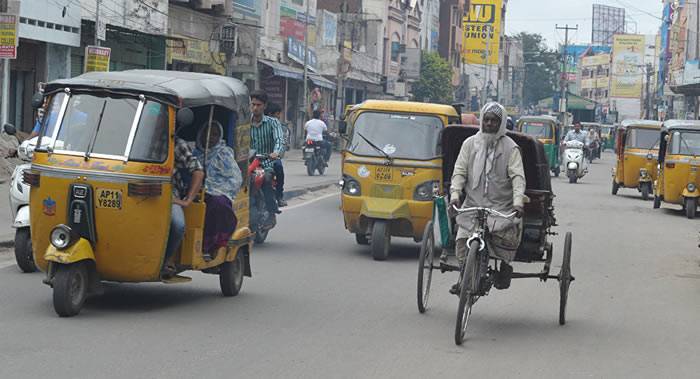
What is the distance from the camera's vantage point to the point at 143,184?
898 centimetres

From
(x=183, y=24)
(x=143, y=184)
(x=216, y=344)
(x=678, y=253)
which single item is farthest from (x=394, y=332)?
(x=183, y=24)

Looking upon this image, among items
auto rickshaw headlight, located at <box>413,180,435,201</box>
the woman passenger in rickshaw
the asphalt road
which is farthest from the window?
the woman passenger in rickshaw

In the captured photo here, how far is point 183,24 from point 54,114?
30.7 metres

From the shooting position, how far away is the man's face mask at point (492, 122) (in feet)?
30.6

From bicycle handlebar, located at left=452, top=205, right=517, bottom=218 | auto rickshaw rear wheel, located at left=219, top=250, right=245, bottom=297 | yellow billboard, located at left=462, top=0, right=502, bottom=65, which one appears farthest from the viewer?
yellow billboard, located at left=462, top=0, right=502, bottom=65

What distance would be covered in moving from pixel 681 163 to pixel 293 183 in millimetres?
9086

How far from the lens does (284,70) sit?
46625mm

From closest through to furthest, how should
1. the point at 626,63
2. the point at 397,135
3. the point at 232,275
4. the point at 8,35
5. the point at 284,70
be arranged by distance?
the point at 232,275, the point at 397,135, the point at 8,35, the point at 284,70, the point at 626,63

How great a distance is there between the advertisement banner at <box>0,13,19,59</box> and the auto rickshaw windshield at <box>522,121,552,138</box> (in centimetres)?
2480

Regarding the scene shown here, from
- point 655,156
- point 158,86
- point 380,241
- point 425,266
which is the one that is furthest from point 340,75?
point 158,86

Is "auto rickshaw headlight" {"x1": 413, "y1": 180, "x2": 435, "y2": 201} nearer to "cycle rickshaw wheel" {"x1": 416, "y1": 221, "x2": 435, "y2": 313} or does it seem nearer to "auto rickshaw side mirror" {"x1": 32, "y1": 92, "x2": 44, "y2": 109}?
"cycle rickshaw wheel" {"x1": 416, "y1": 221, "x2": 435, "y2": 313}

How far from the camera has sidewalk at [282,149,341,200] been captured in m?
26.1

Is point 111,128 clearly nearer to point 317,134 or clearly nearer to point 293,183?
point 293,183

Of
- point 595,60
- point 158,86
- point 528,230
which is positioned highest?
point 595,60
